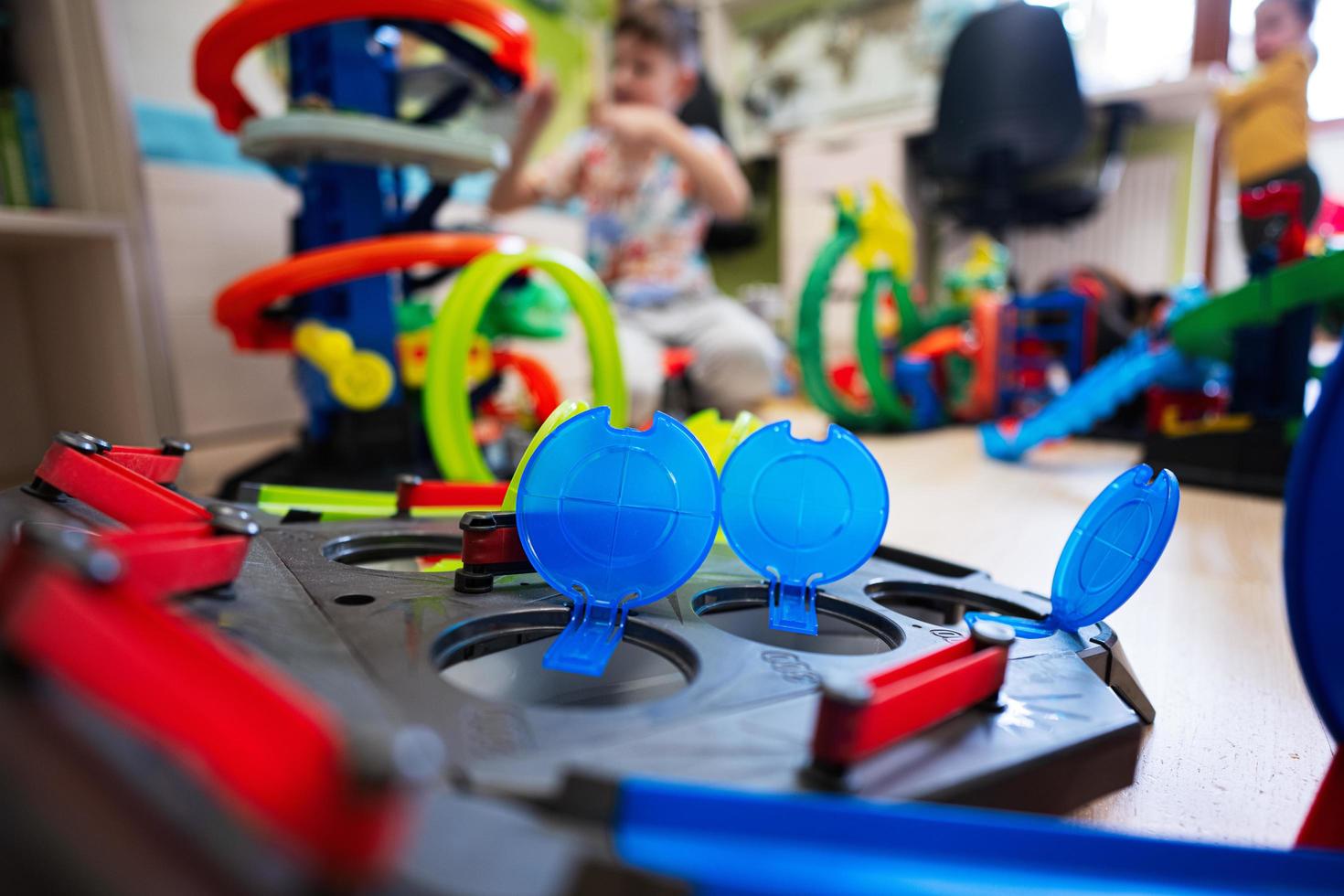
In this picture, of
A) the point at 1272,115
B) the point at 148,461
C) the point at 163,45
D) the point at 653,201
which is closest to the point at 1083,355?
the point at 1272,115

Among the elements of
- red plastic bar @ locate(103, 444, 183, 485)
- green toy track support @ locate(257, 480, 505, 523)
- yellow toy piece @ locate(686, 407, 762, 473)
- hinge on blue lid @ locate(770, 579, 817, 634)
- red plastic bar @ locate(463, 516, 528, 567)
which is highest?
red plastic bar @ locate(103, 444, 183, 485)

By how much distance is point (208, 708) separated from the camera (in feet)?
0.60

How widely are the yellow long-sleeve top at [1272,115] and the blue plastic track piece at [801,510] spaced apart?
201cm

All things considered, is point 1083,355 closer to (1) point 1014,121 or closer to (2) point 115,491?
(1) point 1014,121

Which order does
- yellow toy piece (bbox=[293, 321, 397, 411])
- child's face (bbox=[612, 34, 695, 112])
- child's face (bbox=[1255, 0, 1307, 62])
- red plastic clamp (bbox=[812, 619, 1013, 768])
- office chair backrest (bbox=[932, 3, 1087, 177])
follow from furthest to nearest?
office chair backrest (bbox=[932, 3, 1087, 177]) < child's face (bbox=[1255, 0, 1307, 62]) < child's face (bbox=[612, 34, 695, 112]) < yellow toy piece (bbox=[293, 321, 397, 411]) < red plastic clamp (bbox=[812, 619, 1013, 768])

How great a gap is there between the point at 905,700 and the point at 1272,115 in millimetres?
2174

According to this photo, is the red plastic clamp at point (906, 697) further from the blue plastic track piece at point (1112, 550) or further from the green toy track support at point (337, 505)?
the green toy track support at point (337, 505)

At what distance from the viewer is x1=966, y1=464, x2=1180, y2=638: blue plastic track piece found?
40cm

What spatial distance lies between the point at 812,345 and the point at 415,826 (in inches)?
60.7

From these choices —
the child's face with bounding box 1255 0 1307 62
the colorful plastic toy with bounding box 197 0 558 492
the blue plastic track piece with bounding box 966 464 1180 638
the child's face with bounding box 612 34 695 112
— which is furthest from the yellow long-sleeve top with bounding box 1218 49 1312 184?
the blue plastic track piece with bounding box 966 464 1180 638

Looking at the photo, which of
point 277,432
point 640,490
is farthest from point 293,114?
point 277,432

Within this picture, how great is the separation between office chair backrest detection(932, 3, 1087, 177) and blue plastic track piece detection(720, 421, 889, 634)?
70.5 inches

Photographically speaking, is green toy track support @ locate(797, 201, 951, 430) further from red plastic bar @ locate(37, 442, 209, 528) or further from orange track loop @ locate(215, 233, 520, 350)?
red plastic bar @ locate(37, 442, 209, 528)

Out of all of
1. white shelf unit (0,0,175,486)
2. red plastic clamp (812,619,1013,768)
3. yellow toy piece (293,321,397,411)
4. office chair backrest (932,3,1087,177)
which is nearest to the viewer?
red plastic clamp (812,619,1013,768)
